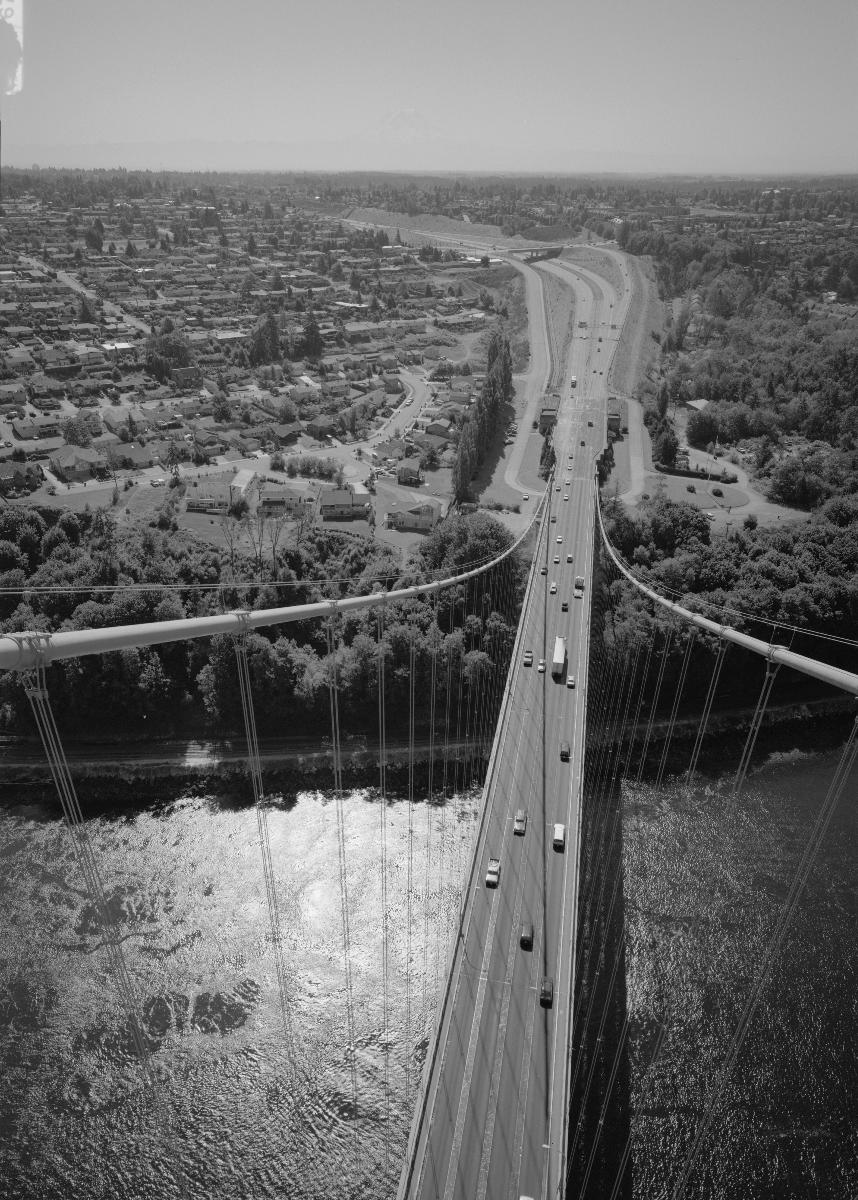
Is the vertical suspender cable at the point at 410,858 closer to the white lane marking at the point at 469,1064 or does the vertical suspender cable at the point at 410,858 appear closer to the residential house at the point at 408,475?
the white lane marking at the point at 469,1064

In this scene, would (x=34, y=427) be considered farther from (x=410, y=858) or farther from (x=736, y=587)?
(x=736, y=587)

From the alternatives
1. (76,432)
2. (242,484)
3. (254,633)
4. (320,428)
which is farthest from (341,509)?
(76,432)

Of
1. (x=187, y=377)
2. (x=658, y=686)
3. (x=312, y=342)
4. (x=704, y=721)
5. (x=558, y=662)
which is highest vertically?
(x=558, y=662)

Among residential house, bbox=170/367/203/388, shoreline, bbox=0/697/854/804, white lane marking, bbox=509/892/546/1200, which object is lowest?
shoreline, bbox=0/697/854/804

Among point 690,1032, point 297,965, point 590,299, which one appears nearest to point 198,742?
point 297,965

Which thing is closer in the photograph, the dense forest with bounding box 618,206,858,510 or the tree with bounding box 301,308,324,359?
the dense forest with bounding box 618,206,858,510

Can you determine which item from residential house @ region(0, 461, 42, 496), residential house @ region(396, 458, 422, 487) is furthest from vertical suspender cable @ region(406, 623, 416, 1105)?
residential house @ region(0, 461, 42, 496)

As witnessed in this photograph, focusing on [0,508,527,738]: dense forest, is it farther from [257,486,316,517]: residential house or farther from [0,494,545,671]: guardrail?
[0,494,545,671]: guardrail
